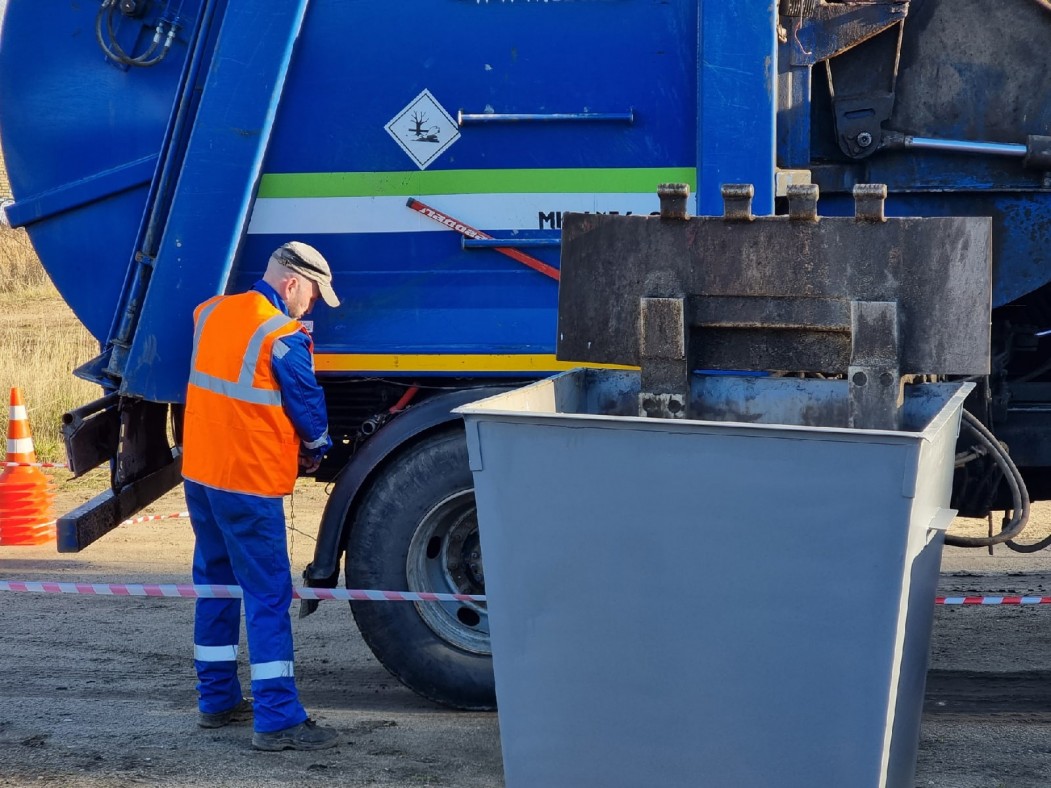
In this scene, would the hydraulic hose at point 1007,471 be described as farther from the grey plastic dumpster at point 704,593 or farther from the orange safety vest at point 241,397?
the orange safety vest at point 241,397

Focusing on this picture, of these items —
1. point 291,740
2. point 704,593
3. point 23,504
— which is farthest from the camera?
point 23,504

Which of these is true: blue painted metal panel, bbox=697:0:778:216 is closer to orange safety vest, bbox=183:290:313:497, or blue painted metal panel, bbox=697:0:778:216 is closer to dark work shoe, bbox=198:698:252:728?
orange safety vest, bbox=183:290:313:497

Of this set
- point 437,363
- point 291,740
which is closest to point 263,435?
point 437,363

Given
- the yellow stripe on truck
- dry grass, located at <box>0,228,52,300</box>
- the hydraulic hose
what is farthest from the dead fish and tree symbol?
dry grass, located at <box>0,228,52,300</box>

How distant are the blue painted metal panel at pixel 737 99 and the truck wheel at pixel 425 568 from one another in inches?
47.7

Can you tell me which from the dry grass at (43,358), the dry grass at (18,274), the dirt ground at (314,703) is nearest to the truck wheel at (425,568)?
the dirt ground at (314,703)

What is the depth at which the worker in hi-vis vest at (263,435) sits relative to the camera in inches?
152

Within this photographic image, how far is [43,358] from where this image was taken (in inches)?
398

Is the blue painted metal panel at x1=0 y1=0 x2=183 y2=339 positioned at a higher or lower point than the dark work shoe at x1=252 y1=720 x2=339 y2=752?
higher

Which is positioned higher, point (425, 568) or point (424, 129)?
point (424, 129)

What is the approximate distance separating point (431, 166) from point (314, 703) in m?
1.92

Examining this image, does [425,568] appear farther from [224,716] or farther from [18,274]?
[18,274]

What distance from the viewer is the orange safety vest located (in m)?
3.85

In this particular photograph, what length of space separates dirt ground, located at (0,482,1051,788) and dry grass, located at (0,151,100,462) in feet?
8.51
